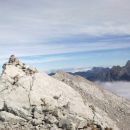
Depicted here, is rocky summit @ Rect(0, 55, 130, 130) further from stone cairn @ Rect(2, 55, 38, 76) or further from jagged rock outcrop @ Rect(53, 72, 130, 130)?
jagged rock outcrop @ Rect(53, 72, 130, 130)

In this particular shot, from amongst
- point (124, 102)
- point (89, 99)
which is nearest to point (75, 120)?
point (89, 99)

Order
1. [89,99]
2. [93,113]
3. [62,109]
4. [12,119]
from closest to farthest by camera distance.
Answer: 1. [12,119]
2. [62,109]
3. [93,113]
4. [89,99]

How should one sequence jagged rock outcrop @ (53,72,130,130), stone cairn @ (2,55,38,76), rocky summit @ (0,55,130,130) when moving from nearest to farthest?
rocky summit @ (0,55,130,130), stone cairn @ (2,55,38,76), jagged rock outcrop @ (53,72,130,130)

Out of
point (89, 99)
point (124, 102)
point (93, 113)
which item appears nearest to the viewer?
point (93, 113)

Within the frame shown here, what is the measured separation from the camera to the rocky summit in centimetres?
10138

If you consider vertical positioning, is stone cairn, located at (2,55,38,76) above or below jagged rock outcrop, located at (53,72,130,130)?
above

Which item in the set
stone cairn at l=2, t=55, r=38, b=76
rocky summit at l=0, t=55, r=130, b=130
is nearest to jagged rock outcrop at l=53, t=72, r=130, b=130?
rocky summit at l=0, t=55, r=130, b=130

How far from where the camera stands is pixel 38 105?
105 metres

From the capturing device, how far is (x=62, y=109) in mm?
107312

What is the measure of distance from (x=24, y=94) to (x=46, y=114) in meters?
7.93

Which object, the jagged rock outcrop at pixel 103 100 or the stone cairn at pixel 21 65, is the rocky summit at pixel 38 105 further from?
the jagged rock outcrop at pixel 103 100

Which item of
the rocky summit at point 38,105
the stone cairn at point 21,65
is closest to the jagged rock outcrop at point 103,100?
the rocky summit at point 38,105

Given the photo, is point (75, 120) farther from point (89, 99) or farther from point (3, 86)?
point (89, 99)

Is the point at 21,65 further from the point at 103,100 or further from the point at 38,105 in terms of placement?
the point at 103,100
